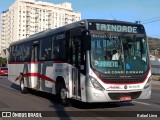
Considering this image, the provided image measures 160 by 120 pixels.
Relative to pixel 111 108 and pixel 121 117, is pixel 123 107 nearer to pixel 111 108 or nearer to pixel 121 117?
pixel 111 108

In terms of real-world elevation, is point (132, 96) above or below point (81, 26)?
below

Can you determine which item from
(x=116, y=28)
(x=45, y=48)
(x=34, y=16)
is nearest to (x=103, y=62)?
(x=116, y=28)

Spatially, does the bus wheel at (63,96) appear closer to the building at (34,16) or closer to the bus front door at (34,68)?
the bus front door at (34,68)

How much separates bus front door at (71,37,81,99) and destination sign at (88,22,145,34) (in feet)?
2.61

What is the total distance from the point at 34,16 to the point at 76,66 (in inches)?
3650

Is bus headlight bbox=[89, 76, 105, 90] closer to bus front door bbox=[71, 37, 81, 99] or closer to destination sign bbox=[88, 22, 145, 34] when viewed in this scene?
bus front door bbox=[71, 37, 81, 99]

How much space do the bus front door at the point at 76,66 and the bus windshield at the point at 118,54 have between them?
796mm

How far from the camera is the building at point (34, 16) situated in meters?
90.8

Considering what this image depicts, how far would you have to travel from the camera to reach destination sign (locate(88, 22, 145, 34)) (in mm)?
11734

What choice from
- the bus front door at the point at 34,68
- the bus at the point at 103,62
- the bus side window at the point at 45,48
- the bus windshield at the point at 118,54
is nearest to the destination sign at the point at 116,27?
the bus at the point at 103,62

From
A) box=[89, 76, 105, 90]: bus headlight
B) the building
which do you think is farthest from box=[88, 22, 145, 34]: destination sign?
the building

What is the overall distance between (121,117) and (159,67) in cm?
6306

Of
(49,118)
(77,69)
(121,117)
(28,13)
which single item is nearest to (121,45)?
(77,69)

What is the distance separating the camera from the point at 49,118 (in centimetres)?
1002
